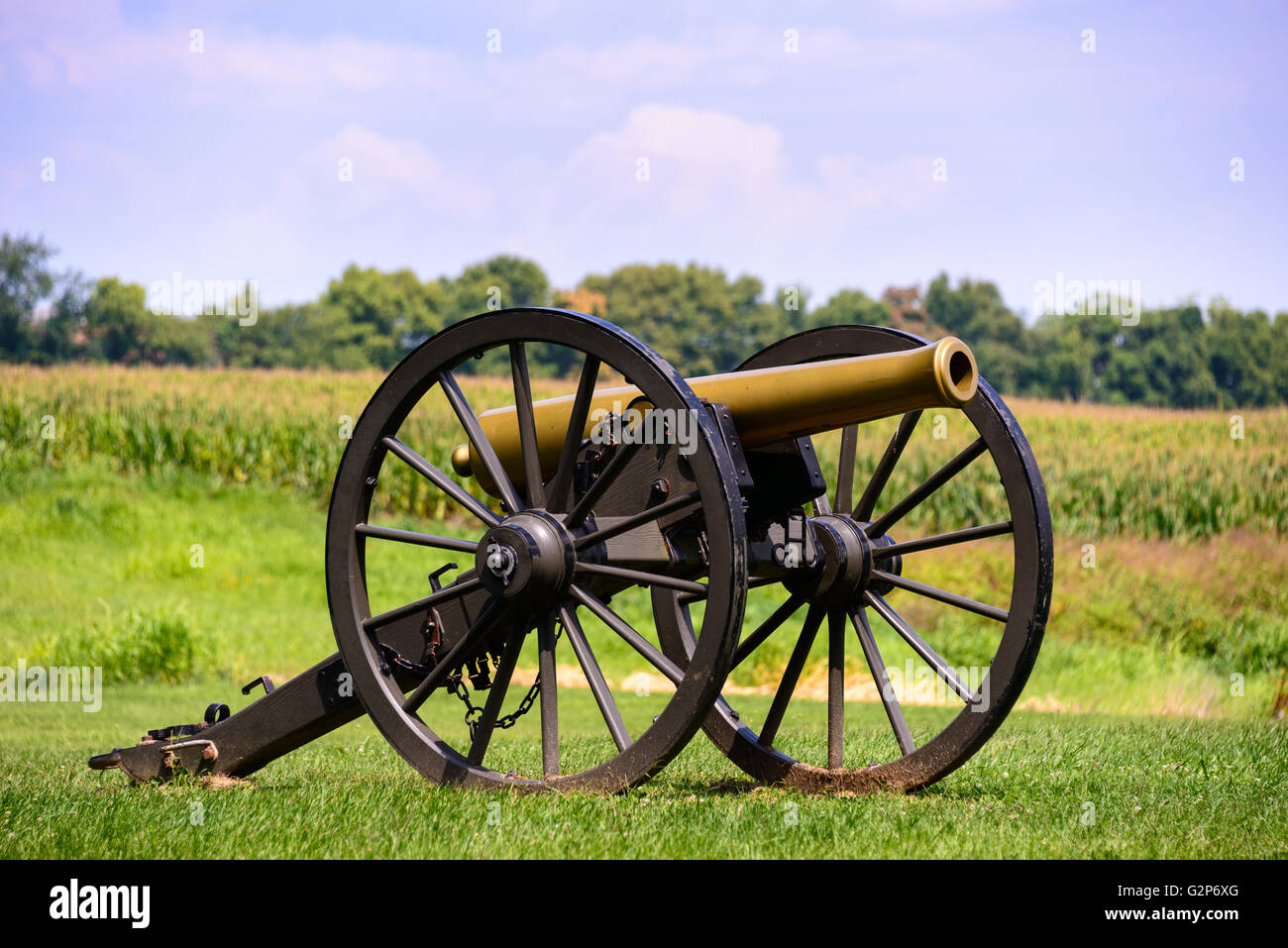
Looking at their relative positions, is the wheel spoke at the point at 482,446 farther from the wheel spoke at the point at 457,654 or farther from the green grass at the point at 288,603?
the green grass at the point at 288,603

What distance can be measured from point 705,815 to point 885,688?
1248mm

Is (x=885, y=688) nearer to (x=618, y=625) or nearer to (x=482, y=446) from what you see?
(x=618, y=625)

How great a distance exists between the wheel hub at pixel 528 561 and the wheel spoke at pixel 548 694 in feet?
0.34

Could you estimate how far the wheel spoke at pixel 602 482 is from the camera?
4977 millimetres

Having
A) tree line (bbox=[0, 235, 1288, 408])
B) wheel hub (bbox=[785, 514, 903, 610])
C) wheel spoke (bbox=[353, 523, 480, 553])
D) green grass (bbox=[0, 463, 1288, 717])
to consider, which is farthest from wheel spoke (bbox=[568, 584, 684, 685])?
tree line (bbox=[0, 235, 1288, 408])

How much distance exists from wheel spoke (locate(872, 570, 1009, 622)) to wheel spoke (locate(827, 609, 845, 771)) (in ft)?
0.83

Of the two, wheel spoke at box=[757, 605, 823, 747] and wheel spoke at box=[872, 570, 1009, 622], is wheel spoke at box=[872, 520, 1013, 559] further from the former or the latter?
wheel spoke at box=[757, 605, 823, 747]

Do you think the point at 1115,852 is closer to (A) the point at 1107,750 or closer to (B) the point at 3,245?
(A) the point at 1107,750

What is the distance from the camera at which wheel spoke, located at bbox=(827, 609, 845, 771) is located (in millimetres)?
5844

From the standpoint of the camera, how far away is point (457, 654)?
17.6ft

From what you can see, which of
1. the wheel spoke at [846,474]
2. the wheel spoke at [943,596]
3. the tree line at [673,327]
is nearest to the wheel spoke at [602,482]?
the wheel spoke at [943,596]

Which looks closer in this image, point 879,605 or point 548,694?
point 548,694

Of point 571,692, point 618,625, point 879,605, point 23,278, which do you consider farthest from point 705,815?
point 23,278
